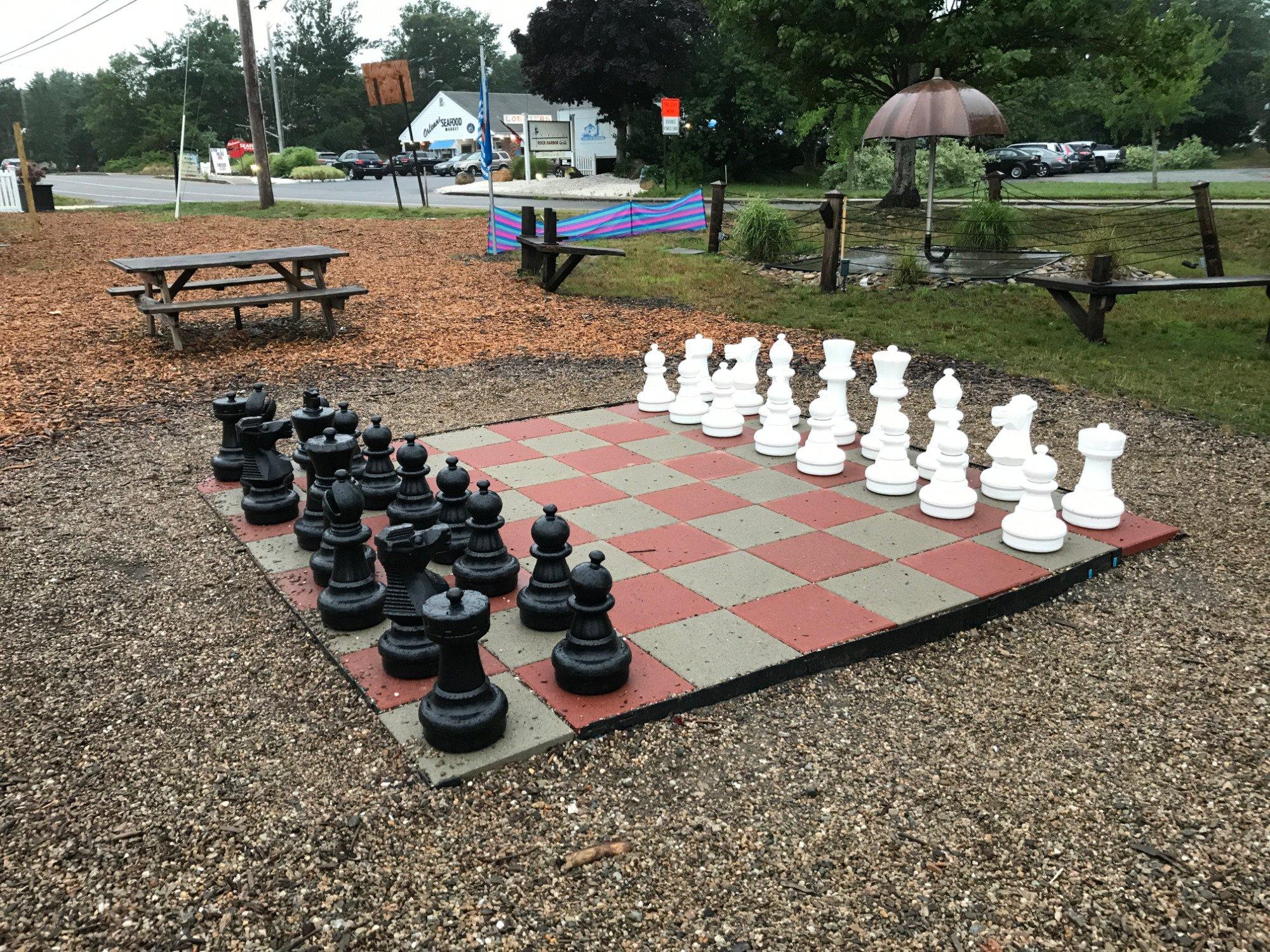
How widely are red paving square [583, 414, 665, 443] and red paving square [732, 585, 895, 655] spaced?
222 cm

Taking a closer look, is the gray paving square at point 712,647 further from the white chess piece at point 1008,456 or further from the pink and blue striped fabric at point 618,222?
the pink and blue striped fabric at point 618,222

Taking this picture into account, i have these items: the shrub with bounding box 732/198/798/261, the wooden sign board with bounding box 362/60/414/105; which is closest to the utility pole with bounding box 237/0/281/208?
the wooden sign board with bounding box 362/60/414/105

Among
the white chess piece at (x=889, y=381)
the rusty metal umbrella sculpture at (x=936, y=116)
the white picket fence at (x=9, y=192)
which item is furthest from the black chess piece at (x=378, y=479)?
the white picket fence at (x=9, y=192)

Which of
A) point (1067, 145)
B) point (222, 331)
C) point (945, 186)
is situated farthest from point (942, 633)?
point (1067, 145)

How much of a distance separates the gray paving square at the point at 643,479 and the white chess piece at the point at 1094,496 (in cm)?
189

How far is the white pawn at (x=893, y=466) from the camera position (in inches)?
194

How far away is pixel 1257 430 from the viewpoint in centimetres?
644

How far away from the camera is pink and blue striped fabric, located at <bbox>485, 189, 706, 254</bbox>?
15.1 metres

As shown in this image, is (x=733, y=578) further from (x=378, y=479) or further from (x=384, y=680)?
(x=378, y=479)

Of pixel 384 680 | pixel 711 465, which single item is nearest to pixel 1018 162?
pixel 711 465

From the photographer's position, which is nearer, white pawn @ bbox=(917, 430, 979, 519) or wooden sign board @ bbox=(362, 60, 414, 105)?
white pawn @ bbox=(917, 430, 979, 519)

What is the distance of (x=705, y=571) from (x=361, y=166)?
1792 inches

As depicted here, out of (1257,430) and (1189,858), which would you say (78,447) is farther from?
(1257,430)

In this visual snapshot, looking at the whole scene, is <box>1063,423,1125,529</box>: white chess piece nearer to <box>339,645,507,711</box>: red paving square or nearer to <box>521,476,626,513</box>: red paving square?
<box>521,476,626,513</box>: red paving square
